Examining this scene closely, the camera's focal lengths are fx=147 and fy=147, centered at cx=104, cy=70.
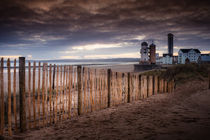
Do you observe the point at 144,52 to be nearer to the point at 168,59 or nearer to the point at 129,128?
the point at 129,128

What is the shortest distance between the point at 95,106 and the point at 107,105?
2.37ft

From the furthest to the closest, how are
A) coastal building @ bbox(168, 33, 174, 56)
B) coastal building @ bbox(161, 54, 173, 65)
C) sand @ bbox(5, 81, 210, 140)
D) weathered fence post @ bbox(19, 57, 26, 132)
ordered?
coastal building @ bbox(168, 33, 174, 56), coastal building @ bbox(161, 54, 173, 65), weathered fence post @ bbox(19, 57, 26, 132), sand @ bbox(5, 81, 210, 140)

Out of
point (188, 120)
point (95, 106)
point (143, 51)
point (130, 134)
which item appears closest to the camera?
point (130, 134)

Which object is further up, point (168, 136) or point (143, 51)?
point (143, 51)

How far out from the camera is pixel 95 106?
6.34 meters

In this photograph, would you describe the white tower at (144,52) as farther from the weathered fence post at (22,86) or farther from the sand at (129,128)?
the weathered fence post at (22,86)

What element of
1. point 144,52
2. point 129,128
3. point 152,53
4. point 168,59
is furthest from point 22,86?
point 168,59

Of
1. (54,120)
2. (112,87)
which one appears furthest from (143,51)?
(54,120)

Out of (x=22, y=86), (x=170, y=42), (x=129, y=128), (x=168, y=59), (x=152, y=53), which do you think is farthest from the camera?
(x=170, y=42)

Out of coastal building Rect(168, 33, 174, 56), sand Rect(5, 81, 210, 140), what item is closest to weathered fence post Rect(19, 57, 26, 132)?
sand Rect(5, 81, 210, 140)

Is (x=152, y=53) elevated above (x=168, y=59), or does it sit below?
below

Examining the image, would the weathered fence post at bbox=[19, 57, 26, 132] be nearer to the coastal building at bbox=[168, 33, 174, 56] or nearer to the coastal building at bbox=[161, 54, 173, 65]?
the coastal building at bbox=[161, 54, 173, 65]

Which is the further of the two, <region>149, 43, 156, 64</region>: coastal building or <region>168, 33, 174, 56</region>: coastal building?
<region>168, 33, 174, 56</region>: coastal building

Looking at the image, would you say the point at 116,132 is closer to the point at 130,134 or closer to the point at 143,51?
the point at 130,134
